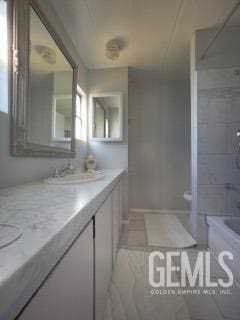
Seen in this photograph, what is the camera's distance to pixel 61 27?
169cm

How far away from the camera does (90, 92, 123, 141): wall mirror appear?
2.54m

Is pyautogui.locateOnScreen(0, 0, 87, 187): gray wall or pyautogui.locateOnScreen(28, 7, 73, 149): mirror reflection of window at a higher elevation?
pyautogui.locateOnScreen(28, 7, 73, 149): mirror reflection of window

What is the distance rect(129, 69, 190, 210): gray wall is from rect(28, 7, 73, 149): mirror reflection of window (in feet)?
4.77

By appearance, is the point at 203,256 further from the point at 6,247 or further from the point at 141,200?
the point at 6,247

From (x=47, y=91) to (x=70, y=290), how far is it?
1.37 metres

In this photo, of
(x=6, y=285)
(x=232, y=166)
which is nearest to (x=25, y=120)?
(x=6, y=285)

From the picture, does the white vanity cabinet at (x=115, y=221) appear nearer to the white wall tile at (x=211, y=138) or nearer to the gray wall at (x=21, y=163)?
the gray wall at (x=21, y=163)

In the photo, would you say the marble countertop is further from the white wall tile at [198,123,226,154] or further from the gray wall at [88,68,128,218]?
the gray wall at [88,68,128,218]

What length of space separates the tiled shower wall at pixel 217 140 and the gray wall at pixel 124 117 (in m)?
1.06

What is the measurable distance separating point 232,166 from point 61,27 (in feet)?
7.22

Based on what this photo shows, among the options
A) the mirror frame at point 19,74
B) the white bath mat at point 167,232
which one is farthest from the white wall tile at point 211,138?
the mirror frame at point 19,74

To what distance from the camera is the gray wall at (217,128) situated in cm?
176

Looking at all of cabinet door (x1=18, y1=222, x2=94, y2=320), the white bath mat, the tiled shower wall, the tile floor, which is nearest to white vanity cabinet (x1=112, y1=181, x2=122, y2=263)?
the tile floor

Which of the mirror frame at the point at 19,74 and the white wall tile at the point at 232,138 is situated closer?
the mirror frame at the point at 19,74
